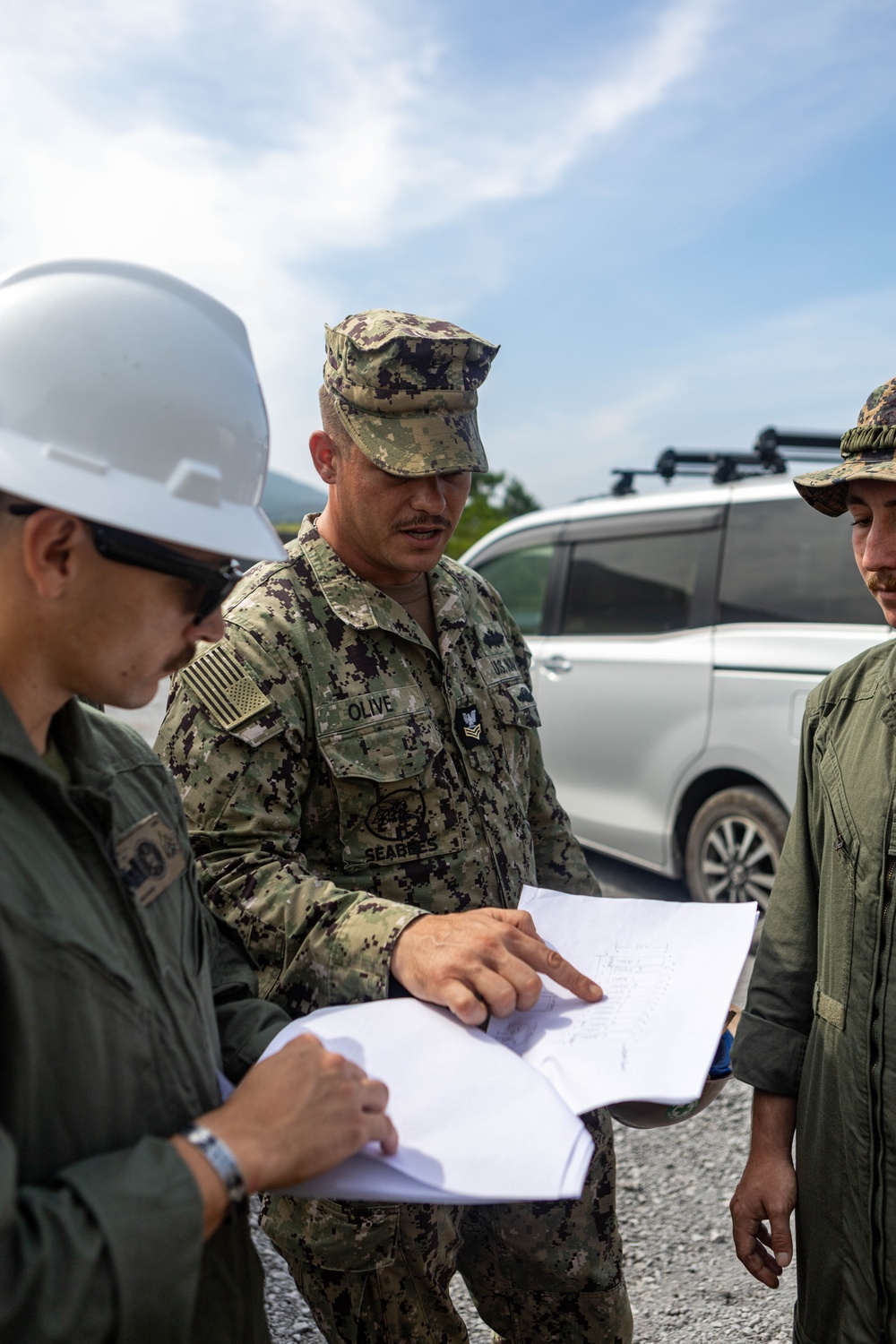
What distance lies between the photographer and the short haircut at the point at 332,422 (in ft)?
6.48

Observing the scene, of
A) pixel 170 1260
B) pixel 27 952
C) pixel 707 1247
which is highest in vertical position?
pixel 27 952

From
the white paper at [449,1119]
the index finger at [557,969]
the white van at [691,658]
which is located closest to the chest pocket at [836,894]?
the index finger at [557,969]

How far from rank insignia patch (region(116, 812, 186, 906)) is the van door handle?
4.34m

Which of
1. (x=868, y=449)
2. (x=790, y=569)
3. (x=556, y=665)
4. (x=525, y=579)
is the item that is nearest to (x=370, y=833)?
(x=868, y=449)

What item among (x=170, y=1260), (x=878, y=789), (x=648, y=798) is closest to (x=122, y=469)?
(x=170, y=1260)

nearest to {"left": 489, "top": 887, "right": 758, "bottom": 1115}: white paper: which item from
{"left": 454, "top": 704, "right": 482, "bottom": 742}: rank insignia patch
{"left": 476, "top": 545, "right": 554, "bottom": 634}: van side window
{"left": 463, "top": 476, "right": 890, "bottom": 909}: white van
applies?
{"left": 454, "top": 704, "right": 482, "bottom": 742}: rank insignia patch

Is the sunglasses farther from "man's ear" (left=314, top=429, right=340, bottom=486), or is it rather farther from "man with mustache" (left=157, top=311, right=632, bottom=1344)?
"man's ear" (left=314, top=429, right=340, bottom=486)

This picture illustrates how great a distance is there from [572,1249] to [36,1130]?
4.47 feet

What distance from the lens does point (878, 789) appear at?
1.56 m

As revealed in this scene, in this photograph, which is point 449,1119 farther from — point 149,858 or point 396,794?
point 396,794

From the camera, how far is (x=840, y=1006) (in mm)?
1563

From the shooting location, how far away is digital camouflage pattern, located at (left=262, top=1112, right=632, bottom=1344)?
5.68 feet

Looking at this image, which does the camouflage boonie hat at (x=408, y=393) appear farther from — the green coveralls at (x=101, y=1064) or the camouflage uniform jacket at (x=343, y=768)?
the green coveralls at (x=101, y=1064)

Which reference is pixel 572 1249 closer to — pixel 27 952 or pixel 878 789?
pixel 878 789
